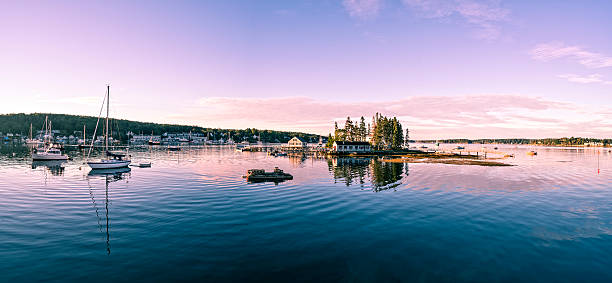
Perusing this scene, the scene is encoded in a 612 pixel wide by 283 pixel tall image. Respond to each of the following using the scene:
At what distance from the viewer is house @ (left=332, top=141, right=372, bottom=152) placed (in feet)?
401

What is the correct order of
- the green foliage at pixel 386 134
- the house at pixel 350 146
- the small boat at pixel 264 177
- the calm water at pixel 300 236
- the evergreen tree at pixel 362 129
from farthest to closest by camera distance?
the evergreen tree at pixel 362 129 → the green foliage at pixel 386 134 → the house at pixel 350 146 → the small boat at pixel 264 177 → the calm water at pixel 300 236

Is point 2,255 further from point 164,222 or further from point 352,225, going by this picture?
point 352,225

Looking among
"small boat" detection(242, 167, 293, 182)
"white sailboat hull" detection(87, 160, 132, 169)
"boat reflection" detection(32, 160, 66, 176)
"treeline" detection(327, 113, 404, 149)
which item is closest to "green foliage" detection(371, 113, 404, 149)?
"treeline" detection(327, 113, 404, 149)

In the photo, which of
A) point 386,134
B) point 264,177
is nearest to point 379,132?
point 386,134

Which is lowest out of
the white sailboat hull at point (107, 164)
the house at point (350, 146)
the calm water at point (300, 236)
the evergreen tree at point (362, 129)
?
the calm water at point (300, 236)

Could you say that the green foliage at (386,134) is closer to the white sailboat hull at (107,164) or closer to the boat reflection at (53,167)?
the white sailboat hull at (107,164)

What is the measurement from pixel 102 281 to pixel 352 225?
15.8 meters

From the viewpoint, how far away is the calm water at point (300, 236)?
13.3 m

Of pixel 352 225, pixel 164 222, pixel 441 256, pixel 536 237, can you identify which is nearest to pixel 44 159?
pixel 164 222

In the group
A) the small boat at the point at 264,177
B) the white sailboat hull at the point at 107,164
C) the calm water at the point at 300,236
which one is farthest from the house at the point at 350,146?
the calm water at the point at 300,236

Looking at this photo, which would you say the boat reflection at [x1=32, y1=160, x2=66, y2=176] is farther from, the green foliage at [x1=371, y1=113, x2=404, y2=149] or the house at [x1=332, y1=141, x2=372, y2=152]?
the green foliage at [x1=371, y1=113, x2=404, y2=149]

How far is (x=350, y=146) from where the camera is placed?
125m

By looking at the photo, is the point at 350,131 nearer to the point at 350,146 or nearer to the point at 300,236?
the point at 350,146

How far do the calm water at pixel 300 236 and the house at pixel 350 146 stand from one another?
88012 millimetres
